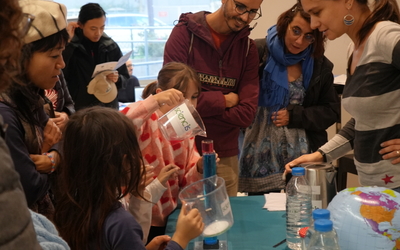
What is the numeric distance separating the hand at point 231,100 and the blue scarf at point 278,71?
0.83 feet

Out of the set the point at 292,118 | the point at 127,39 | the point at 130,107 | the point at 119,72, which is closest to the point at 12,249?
the point at 130,107

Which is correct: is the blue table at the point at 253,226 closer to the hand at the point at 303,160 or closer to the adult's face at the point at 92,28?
the hand at the point at 303,160

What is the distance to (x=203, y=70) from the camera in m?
2.33

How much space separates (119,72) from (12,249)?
11.9 feet

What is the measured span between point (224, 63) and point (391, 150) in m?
1.06

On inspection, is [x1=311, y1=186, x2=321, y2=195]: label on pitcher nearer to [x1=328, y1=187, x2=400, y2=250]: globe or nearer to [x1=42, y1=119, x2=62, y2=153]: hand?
[x1=328, y1=187, x2=400, y2=250]: globe

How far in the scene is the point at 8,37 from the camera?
61cm

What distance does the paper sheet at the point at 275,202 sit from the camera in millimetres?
1818

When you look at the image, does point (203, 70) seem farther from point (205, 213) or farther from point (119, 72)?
point (119, 72)

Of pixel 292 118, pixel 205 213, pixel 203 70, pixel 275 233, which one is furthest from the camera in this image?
pixel 292 118

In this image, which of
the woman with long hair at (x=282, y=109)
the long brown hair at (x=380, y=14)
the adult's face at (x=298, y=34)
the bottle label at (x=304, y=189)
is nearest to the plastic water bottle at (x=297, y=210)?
the bottle label at (x=304, y=189)

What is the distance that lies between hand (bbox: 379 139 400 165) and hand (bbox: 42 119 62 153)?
1162 mm

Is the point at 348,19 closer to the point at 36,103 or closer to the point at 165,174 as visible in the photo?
the point at 165,174

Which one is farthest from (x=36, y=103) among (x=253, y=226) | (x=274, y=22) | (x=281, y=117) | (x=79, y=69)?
(x=274, y=22)
